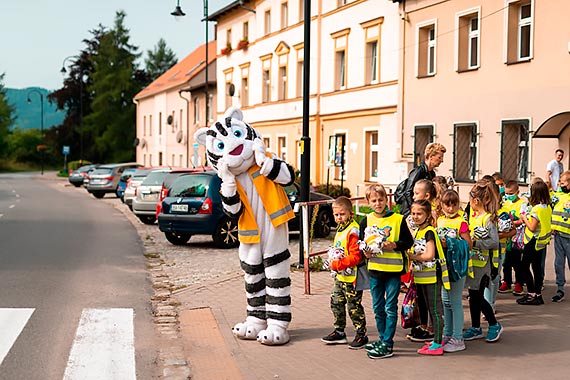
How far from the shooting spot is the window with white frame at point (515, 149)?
20.3m

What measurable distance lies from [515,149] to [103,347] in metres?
15.8

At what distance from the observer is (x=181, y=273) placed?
12.6 metres

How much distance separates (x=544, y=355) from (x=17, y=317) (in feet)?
A: 18.1

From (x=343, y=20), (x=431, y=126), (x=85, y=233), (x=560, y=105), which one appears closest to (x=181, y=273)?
(x=85, y=233)

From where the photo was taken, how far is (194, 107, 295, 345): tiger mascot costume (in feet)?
25.1

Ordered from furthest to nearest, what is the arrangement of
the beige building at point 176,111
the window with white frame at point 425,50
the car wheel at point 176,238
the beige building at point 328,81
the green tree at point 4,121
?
the green tree at point 4,121, the beige building at point 176,111, the beige building at point 328,81, the window with white frame at point 425,50, the car wheel at point 176,238

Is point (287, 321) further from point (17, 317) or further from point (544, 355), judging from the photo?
point (17, 317)

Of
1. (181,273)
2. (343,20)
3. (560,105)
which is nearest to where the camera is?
(181,273)

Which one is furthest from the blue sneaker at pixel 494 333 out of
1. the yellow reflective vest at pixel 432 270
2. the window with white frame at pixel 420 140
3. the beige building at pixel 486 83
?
the window with white frame at pixel 420 140

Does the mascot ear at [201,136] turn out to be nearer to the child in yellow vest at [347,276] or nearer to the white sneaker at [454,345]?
the child in yellow vest at [347,276]

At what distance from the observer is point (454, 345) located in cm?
717

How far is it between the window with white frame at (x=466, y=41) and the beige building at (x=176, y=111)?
2567cm

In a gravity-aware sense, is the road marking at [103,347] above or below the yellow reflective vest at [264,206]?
below

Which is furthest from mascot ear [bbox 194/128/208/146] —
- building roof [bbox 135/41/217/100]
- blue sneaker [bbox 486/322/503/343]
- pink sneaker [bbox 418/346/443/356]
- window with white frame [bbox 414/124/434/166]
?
building roof [bbox 135/41/217/100]
